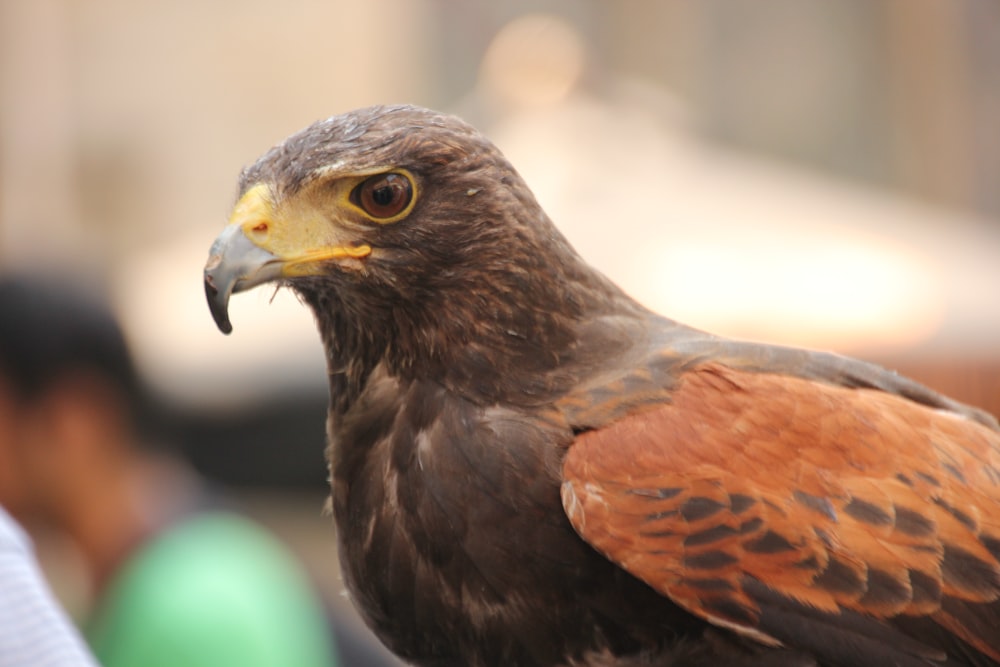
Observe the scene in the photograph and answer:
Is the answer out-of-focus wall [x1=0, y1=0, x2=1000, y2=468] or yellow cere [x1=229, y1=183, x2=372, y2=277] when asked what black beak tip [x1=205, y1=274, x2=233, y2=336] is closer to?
yellow cere [x1=229, y1=183, x2=372, y2=277]

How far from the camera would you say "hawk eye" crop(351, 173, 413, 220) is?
2.78 meters

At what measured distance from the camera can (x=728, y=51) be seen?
16.6 metres

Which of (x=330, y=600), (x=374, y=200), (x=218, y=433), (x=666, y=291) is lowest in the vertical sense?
(x=218, y=433)

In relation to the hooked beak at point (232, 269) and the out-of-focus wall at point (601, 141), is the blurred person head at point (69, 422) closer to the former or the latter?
the out-of-focus wall at point (601, 141)

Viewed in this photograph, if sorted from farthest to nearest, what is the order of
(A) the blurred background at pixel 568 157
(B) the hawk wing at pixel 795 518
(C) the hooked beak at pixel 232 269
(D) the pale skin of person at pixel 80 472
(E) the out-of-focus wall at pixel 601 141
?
(E) the out-of-focus wall at pixel 601 141, (A) the blurred background at pixel 568 157, (D) the pale skin of person at pixel 80 472, (C) the hooked beak at pixel 232 269, (B) the hawk wing at pixel 795 518

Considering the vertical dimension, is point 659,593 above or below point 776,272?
above

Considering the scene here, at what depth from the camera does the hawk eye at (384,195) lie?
2.78 metres

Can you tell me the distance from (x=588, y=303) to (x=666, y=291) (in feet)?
15.3

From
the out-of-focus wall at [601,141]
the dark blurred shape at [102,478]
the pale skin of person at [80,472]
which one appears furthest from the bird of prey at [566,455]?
the out-of-focus wall at [601,141]

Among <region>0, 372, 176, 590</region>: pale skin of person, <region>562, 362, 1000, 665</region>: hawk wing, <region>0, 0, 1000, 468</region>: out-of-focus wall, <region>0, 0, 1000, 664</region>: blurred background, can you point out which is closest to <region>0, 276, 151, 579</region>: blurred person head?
<region>0, 372, 176, 590</region>: pale skin of person

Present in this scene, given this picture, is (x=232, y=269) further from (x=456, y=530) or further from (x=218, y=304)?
(x=456, y=530)

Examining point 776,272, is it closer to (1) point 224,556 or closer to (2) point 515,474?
(1) point 224,556

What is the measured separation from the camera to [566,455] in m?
2.66

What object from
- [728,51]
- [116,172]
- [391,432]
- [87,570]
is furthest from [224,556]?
[728,51]
